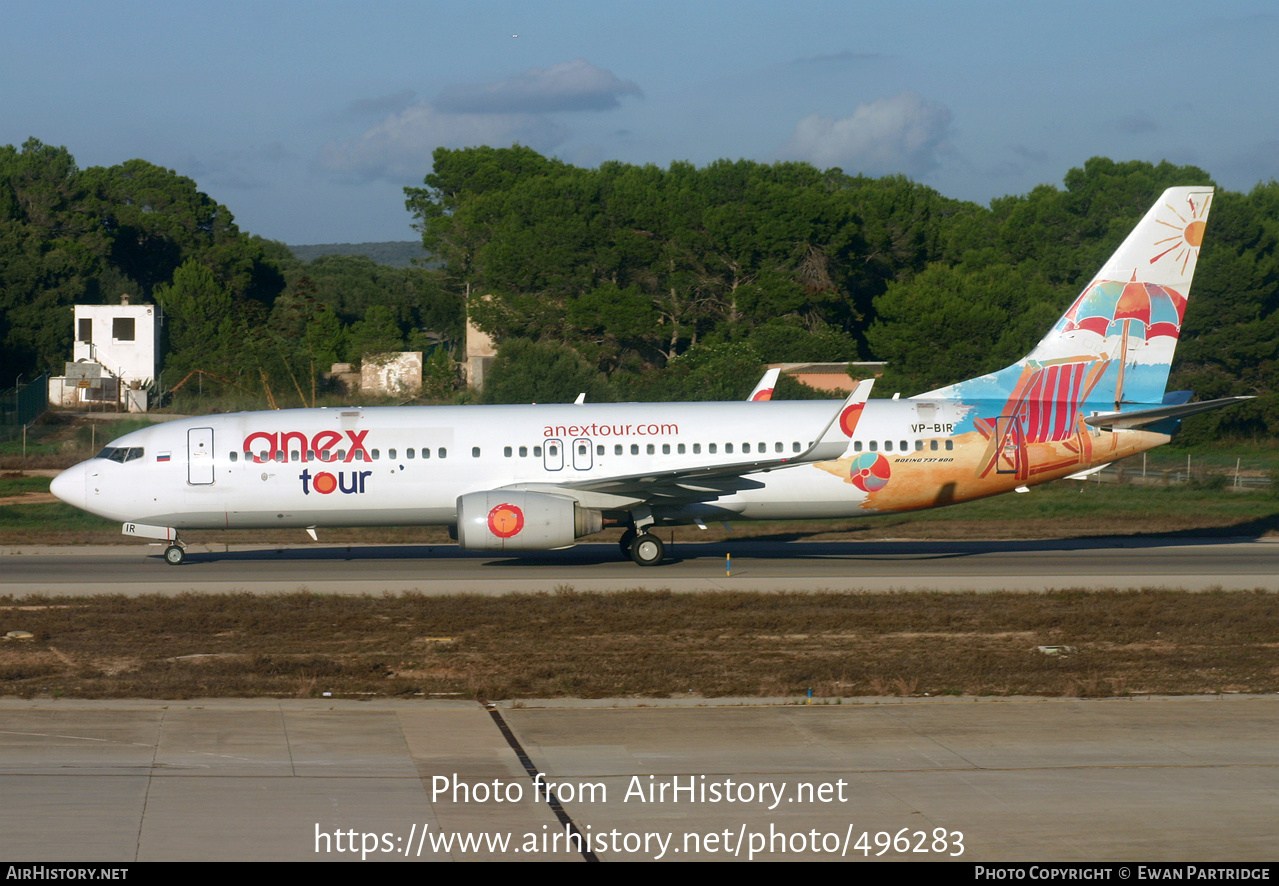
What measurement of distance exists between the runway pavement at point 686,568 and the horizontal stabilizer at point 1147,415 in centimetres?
279

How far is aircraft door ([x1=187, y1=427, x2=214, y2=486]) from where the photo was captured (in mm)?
24969

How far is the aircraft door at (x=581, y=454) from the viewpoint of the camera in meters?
25.2

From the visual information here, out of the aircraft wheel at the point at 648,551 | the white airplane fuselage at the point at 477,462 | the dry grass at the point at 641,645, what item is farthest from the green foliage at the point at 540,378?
the dry grass at the point at 641,645

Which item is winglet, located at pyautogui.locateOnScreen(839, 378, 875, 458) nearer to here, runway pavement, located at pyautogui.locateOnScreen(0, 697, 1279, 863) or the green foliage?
runway pavement, located at pyautogui.locateOnScreen(0, 697, 1279, 863)

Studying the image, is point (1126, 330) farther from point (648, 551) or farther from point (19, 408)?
point (19, 408)

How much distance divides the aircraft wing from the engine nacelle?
99cm

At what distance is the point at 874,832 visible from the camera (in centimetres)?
852

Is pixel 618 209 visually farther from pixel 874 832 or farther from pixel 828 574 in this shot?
pixel 874 832

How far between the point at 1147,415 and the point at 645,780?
1860 centimetres

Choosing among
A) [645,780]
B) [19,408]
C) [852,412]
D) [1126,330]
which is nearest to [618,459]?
[852,412]

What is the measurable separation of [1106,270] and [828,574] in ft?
31.4

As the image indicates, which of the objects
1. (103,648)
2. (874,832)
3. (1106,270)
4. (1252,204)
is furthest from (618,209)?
(874,832)

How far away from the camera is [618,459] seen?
993 inches

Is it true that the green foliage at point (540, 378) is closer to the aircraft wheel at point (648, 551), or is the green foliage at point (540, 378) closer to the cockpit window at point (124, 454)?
the aircraft wheel at point (648, 551)
